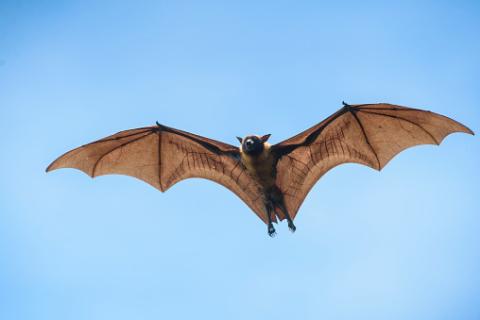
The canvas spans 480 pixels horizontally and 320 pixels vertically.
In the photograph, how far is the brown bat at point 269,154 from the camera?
47.1 feet

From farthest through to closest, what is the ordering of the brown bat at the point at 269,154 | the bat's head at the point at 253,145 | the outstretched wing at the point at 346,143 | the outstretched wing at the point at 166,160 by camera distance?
the outstretched wing at the point at 166,160 < the outstretched wing at the point at 346,143 < the brown bat at the point at 269,154 < the bat's head at the point at 253,145

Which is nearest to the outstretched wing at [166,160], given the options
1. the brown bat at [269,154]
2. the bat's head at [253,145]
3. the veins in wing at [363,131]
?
the brown bat at [269,154]

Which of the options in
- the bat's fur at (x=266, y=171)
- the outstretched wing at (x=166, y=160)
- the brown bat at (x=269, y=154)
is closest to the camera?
the bat's fur at (x=266, y=171)

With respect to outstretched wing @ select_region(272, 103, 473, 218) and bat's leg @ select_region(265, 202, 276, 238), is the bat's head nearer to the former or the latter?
outstretched wing @ select_region(272, 103, 473, 218)

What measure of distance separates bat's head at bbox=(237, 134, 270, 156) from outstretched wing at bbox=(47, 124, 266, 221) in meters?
0.91

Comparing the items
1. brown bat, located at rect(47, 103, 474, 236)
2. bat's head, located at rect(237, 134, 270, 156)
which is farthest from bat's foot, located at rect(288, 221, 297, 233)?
bat's head, located at rect(237, 134, 270, 156)

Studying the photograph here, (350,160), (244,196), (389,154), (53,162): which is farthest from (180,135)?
(389,154)

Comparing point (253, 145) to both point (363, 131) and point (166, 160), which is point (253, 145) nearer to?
point (166, 160)

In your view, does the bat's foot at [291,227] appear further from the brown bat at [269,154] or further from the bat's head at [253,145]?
the bat's head at [253,145]

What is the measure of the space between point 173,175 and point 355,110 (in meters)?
5.53

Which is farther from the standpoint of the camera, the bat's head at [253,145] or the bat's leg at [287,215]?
the bat's leg at [287,215]

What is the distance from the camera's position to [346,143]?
1495 cm

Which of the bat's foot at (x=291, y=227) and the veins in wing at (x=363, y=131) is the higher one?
the veins in wing at (x=363, y=131)

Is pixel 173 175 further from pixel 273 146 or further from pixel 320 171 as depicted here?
pixel 320 171
